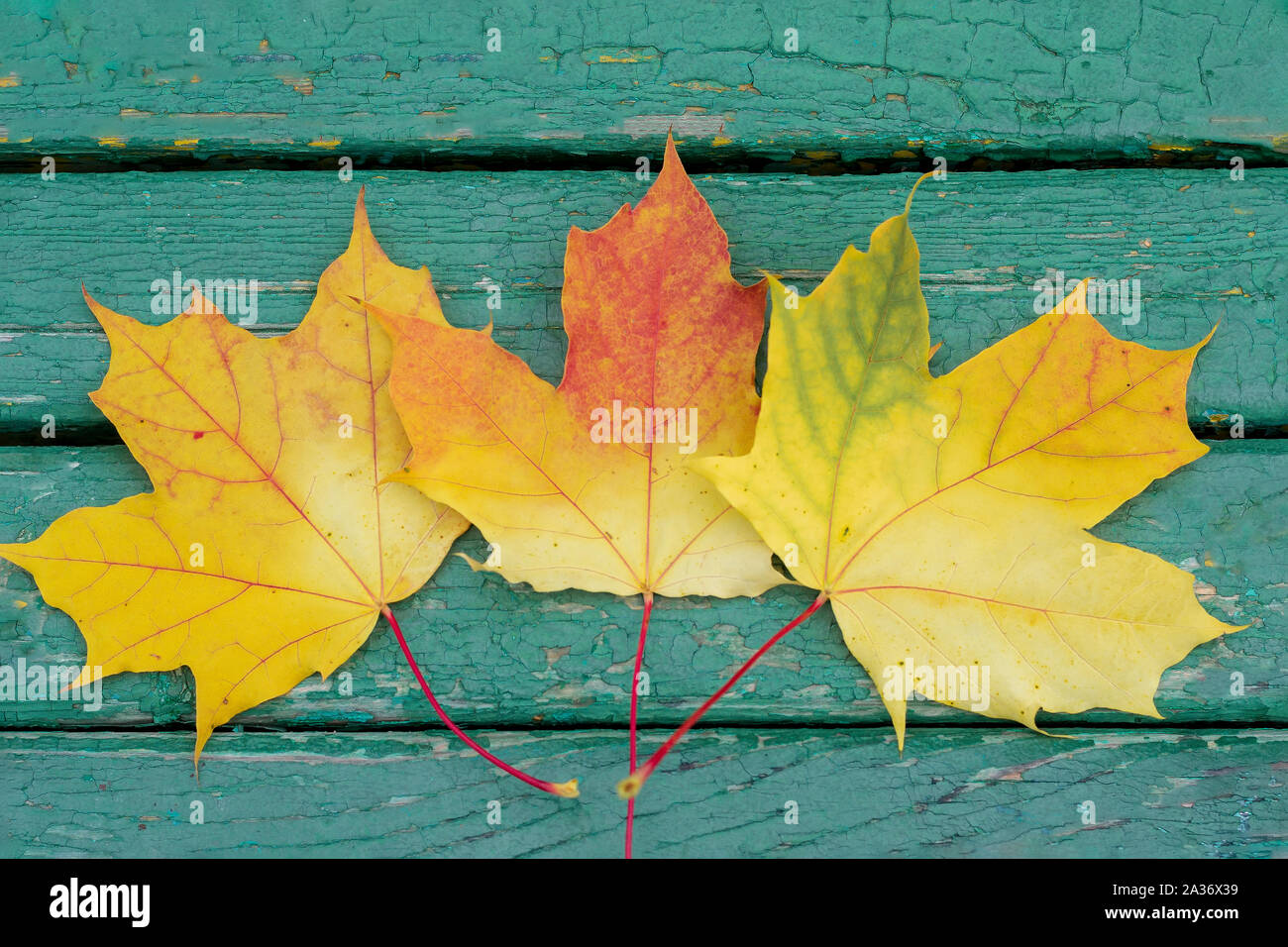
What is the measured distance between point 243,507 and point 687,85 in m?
0.57

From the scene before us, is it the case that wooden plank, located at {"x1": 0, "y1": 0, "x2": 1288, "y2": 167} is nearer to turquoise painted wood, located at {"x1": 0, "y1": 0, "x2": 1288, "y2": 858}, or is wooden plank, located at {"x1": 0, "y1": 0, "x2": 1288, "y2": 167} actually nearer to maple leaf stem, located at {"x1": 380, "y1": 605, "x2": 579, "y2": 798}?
turquoise painted wood, located at {"x1": 0, "y1": 0, "x2": 1288, "y2": 858}

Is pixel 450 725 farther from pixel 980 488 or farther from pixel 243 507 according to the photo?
pixel 980 488

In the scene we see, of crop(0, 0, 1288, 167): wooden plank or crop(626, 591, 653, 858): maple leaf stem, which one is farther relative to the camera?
crop(0, 0, 1288, 167): wooden plank

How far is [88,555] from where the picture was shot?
0.71 metres

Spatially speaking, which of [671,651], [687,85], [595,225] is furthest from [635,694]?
[687,85]

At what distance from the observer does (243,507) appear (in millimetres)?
721

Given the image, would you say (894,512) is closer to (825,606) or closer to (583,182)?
(825,606)

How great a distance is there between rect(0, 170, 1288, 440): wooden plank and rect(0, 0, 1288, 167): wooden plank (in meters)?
0.04

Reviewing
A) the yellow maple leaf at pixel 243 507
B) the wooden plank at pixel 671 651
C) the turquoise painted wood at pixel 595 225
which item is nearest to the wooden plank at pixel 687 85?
the turquoise painted wood at pixel 595 225

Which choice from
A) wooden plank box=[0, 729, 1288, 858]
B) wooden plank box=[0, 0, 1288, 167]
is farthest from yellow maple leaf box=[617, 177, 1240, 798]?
wooden plank box=[0, 0, 1288, 167]

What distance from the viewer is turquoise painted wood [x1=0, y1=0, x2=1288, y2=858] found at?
0.77 meters

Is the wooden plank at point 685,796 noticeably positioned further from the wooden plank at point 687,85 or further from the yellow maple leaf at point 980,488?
the wooden plank at point 687,85
